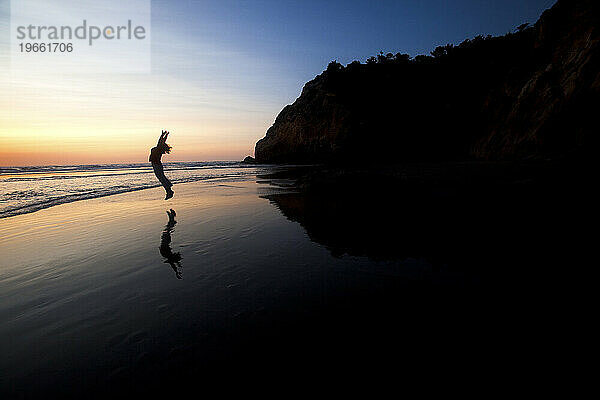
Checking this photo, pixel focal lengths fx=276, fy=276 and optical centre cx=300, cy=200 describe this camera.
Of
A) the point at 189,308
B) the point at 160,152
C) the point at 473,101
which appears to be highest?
the point at 473,101

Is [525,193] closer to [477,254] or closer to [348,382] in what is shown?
[477,254]

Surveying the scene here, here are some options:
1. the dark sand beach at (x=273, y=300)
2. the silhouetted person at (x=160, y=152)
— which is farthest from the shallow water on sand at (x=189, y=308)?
the silhouetted person at (x=160, y=152)

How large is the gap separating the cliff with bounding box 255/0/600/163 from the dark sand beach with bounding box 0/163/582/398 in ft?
46.5

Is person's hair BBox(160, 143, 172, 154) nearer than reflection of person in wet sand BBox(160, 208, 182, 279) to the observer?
No

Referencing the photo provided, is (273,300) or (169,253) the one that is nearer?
(273,300)

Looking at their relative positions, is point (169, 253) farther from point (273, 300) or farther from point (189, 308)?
point (273, 300)

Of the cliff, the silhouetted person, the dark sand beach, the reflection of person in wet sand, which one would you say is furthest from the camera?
the cliff

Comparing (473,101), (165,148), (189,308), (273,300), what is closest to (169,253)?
(189,308)

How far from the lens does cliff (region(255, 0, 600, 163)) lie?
1584cm

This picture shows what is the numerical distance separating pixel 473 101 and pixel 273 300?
1416 inches

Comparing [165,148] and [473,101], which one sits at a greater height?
[473,101]

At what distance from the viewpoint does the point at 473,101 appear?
3081 cm

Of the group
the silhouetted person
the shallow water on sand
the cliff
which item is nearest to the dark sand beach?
the shallow water on sand

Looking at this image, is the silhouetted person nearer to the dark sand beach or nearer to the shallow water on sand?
the dark sand beach
